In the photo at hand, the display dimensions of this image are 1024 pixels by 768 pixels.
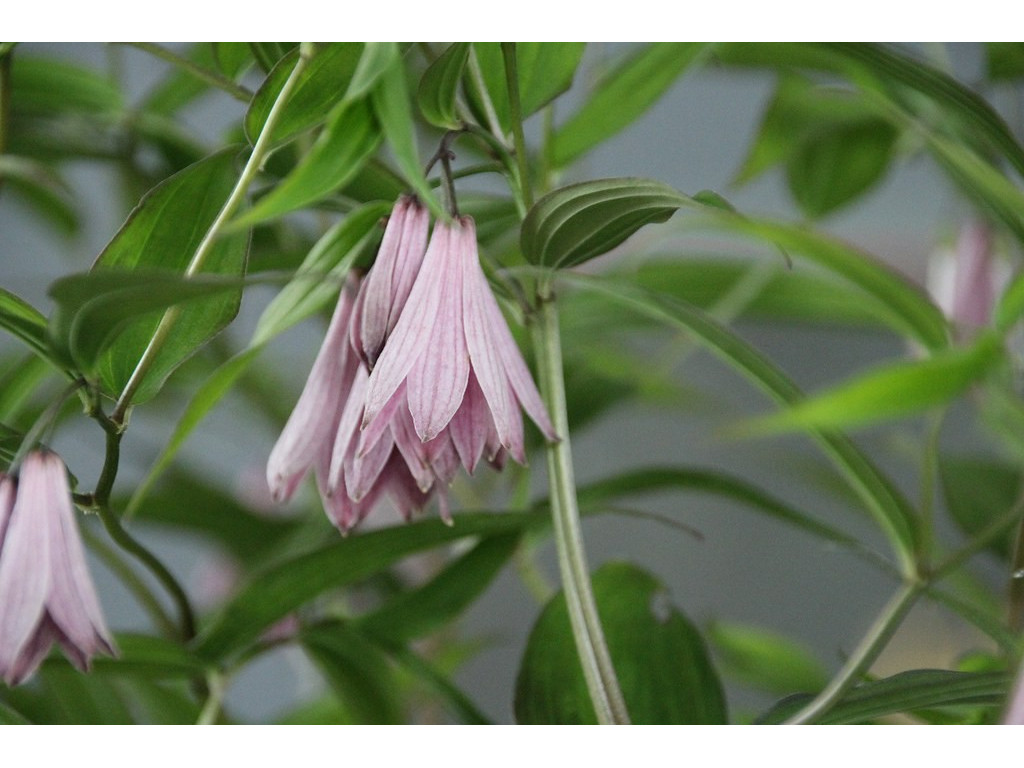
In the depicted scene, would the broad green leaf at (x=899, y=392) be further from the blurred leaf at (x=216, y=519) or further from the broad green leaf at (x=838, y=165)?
the blurred leaf at (x=216, y=519)

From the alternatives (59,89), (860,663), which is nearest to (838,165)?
(860,663)

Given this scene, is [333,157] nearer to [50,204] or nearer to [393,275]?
[393,275]

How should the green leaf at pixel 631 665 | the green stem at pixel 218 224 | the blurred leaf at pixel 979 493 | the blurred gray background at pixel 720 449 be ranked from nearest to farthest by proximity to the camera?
the green stem at pixel 218 224
the green leaf at pixel 631 665
the blurred leaf at pixel 979 493
the blurred gray background at pixel 720 449

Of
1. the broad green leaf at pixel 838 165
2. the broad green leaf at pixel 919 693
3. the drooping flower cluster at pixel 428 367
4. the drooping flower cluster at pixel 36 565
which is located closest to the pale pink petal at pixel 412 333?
the drooping flower cluster at pixel 428 367

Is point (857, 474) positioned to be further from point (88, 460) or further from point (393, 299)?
point (88, 460)

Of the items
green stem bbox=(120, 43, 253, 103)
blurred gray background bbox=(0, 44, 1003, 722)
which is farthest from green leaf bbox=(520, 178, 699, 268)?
blurred gray background bbox=(0, 44, 1003, 722)

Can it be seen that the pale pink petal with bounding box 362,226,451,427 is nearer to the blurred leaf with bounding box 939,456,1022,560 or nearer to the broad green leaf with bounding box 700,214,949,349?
the broad green leaf with bounding box 700,214,949,349
